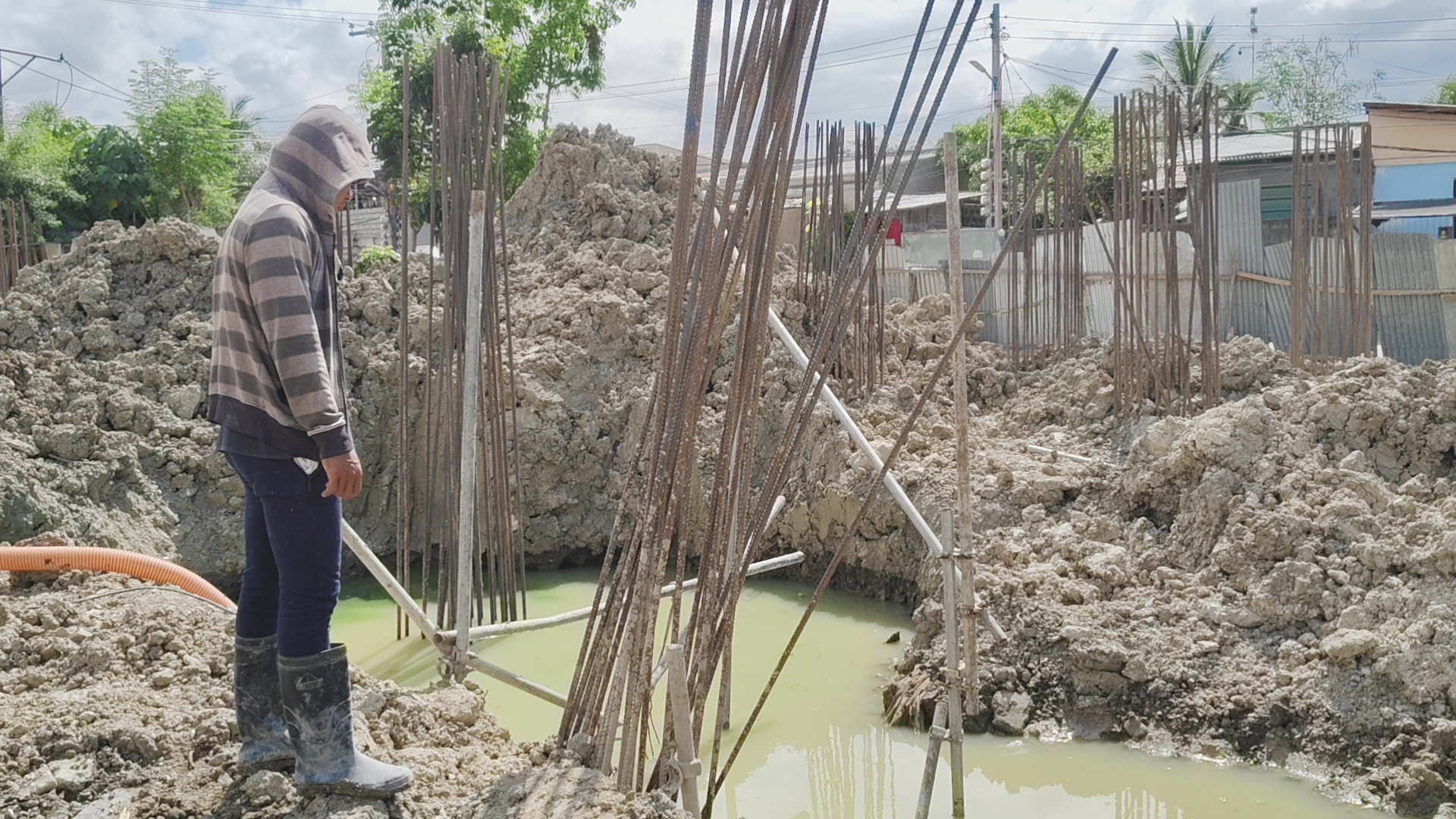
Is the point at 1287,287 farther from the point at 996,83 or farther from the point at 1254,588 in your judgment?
the point at 996,83

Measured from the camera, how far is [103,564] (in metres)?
3.70

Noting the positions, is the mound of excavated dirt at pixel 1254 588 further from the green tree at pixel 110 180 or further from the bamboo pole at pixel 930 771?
the green tree at pixel 110 180

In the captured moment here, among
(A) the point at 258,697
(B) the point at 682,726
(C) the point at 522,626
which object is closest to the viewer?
(B) the point at 682,726

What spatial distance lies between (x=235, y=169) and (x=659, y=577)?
21.9 m

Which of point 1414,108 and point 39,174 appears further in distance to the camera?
point 39,174

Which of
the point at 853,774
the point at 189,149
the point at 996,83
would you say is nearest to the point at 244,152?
the point at 189,149

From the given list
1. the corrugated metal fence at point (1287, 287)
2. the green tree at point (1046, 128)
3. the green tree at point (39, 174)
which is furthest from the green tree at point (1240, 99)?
the green tree at point (39, 174)

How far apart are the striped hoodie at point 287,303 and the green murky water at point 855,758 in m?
2.20

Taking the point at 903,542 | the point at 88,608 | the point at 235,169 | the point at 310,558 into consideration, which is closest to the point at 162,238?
the point at 88,608

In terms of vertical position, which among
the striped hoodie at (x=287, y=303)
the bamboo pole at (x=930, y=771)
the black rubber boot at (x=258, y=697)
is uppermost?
the striped hoodie at (x=287, y=303)

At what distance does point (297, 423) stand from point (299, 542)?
0.25 metres

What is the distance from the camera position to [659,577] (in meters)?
2.21

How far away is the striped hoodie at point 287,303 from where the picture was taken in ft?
7.04

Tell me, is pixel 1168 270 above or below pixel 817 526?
above
